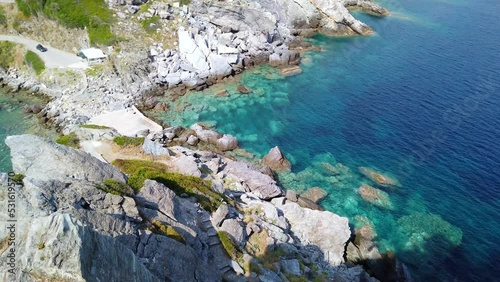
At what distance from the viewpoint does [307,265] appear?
105ft

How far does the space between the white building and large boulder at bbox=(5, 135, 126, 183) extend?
124ft

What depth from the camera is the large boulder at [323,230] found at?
116ft

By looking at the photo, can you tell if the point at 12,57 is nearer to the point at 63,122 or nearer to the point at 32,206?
the point at 63,122

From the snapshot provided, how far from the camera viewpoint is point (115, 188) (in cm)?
2697

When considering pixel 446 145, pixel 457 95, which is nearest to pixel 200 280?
pixel 446 145

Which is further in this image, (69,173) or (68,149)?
(68,149)

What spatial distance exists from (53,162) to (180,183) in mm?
11074

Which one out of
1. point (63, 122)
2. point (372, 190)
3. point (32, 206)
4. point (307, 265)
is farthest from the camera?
point (63, 122)

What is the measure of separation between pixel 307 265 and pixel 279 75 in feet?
147

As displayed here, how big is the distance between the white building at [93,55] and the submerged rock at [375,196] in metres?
50.3

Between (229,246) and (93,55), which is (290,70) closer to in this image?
(93,55)

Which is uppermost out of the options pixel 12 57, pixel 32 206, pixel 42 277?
pixel 42 277

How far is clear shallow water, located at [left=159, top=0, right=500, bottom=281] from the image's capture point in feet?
130

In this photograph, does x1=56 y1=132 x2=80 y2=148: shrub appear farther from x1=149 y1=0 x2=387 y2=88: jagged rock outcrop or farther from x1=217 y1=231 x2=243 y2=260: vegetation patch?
x1=217 y1=231 x2=243 y2=260: vegetation patch
